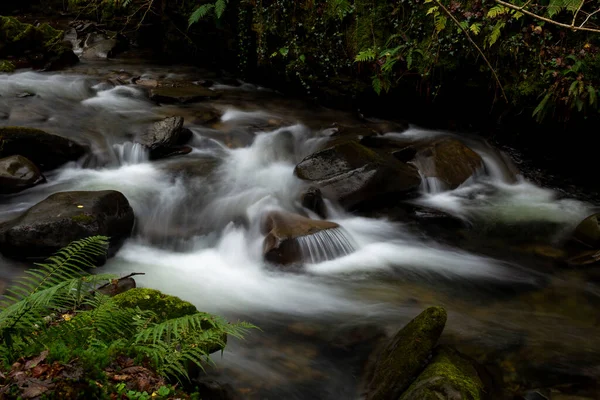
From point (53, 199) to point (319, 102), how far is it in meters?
6.10

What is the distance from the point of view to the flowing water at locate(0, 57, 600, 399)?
417 centimetres

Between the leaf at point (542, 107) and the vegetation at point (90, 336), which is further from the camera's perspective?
the leaf at point (542, 107)

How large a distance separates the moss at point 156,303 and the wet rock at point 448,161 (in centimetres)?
517

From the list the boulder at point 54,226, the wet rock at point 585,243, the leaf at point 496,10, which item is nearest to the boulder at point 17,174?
the boulder at point 54,226

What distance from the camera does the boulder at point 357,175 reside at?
7.08 meters

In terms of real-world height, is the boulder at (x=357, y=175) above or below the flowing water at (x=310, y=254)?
above

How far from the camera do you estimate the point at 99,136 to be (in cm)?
849

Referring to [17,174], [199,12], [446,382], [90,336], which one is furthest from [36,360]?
[199,12]

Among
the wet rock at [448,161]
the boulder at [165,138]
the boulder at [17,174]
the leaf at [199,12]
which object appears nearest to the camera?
the boulder at [17,174]

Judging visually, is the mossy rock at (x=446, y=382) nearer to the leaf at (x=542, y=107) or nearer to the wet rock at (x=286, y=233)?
the wet rock at (x=286, y=233)

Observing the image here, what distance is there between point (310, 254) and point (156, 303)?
95.1 inches

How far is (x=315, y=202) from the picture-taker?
6.93 metres

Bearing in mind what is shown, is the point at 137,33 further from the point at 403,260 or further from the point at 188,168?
the point at 403,260

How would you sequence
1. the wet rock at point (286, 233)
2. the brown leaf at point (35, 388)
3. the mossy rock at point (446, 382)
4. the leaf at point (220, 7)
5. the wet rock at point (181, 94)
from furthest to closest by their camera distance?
the leaf at point (220, 7) < the wet rock at point (181, 94) < the wet rock at point (286, 233) < the mossy rock at point (446, 382) < the brown leaf at point (35, 388)
